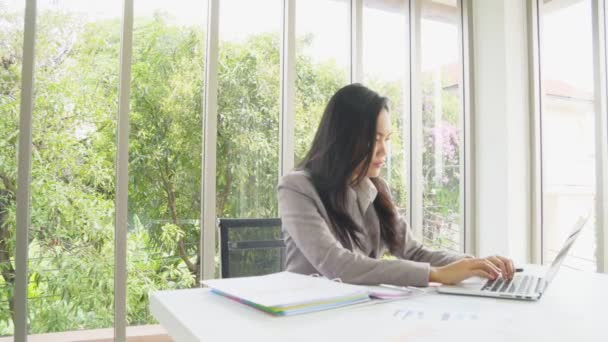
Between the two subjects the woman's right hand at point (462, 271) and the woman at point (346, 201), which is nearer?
the woman's right hand at point (462, 271)

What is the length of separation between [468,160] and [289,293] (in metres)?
2.65

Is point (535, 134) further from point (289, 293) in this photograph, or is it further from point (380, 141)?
point (289, 293)

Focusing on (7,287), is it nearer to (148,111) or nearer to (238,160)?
(148,111)

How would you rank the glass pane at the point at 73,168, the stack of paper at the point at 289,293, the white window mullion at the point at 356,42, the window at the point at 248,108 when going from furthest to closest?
the white window mullion at the point at 356,42
the window at the point at 248,108
the glass pane at the point at 73,168
the stack of paper at the point at 289,293

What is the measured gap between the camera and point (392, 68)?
3.10 meters

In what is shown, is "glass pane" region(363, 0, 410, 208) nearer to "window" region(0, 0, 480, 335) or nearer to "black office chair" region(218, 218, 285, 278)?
"window" region(0, 0, 480, 335)

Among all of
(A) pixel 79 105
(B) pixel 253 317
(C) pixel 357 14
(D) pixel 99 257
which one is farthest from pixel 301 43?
(B) pixel 253 317

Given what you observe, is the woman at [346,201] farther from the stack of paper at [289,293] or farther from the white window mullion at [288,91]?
the white window mullion at [288,91]

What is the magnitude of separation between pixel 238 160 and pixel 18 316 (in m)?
1.23

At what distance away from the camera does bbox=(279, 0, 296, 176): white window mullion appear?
104 inches

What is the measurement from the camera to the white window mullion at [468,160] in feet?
10.6

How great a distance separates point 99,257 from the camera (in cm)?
220

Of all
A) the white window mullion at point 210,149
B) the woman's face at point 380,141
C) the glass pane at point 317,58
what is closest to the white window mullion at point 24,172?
the white window mullion at point 210,149

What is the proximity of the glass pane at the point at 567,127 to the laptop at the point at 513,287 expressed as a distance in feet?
5.80
